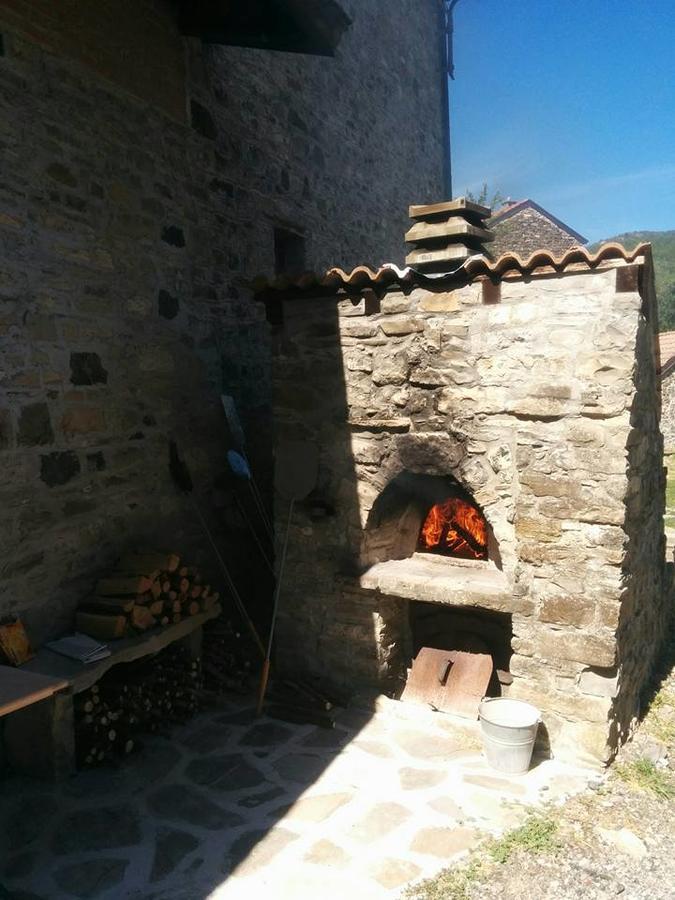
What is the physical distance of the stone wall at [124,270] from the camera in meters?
4.15

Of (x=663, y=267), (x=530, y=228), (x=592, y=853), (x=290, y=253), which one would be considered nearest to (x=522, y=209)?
(x=530, y=228)

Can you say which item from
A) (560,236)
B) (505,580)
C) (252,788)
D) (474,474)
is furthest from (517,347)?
(560,236)

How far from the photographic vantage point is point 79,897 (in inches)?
123

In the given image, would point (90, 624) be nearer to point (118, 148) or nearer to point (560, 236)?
point (118, 148)

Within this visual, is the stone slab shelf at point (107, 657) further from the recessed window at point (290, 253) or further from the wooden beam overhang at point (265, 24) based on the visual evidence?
the wooden beam overhang at point (265, 24)

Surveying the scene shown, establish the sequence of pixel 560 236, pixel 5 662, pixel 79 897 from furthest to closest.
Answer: pixel 560 236, pixel 5 662, pixel 79 897

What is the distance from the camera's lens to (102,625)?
172 inches

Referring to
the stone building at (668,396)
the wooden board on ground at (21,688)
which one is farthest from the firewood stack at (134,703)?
the stone building at (668,396)

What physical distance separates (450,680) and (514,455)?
173 cm

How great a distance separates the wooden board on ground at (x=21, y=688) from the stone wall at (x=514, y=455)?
7.36 ft

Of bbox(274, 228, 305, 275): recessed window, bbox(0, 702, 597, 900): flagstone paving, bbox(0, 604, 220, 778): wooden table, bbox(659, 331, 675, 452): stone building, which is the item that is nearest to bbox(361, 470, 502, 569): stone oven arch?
bbox(0, 702, 597, 900): flagstone paving

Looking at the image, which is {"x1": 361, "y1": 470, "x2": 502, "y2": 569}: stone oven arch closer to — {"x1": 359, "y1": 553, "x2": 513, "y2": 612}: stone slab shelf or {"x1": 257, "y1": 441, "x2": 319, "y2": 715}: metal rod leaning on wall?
{"x1": 359, "y1": 553, "x2": 513, "y2": 612}: stone slab shelf

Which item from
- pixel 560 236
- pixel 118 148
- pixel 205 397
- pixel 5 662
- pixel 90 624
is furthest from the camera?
pixel 560 236

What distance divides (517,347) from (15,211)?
126 inches
